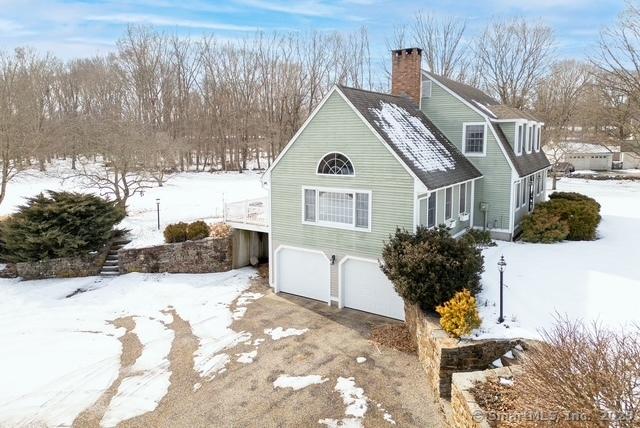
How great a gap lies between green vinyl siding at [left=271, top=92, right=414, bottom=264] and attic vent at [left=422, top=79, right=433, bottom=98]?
5.64m

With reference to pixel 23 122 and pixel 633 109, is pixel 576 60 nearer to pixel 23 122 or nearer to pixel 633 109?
pixel 633 109

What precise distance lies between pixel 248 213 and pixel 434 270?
960cm

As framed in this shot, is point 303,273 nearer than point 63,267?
Yes

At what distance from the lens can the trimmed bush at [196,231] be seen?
A: 1908cm

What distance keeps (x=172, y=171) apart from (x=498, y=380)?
4117cm

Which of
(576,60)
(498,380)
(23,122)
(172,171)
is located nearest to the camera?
(498,380)

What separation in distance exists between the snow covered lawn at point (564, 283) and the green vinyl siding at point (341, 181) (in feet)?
11.3

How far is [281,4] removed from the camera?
1664cm

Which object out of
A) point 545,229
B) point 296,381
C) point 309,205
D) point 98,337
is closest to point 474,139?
point 545,229

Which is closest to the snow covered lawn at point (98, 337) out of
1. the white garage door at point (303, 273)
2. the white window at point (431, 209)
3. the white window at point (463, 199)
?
the white garage door at point (303, 273)

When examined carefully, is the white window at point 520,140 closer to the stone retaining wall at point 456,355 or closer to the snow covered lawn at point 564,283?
the snow covered lawn at point 564,283

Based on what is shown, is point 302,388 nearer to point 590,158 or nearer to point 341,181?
point 341,181

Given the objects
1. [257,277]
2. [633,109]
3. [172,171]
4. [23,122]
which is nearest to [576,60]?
[633,109]

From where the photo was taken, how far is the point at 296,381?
10344 mm
